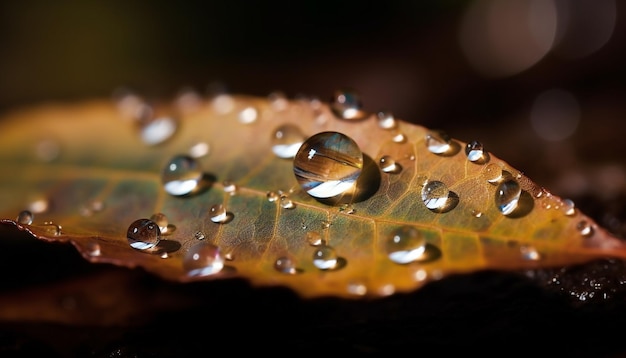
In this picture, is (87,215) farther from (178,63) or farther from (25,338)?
(178,63)

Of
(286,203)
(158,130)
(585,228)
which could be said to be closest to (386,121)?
(286,203)

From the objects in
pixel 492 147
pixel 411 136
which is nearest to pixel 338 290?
pixel 411 136

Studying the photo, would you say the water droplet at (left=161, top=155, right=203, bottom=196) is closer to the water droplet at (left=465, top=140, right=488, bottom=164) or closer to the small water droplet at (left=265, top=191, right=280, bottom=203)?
the small water droplet at (left=265, top=191, right=280, bottom=203)

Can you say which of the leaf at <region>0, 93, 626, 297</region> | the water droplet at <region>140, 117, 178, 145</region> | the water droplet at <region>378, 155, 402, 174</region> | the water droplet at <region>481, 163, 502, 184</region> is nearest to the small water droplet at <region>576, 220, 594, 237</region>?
the leaf at <region>0, 93, 626, 297</region>

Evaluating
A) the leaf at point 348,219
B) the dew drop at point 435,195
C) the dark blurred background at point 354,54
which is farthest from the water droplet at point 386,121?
the dark blurred background at point 354,54

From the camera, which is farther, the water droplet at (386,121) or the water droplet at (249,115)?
the water droplet at (249,115)

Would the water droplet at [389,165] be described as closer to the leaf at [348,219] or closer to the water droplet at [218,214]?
the leaf at [348,219]
